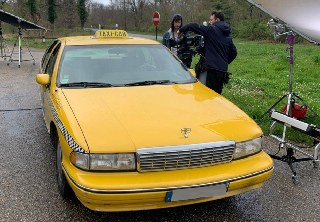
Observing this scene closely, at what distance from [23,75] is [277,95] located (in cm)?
787

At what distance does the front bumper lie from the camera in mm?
2402

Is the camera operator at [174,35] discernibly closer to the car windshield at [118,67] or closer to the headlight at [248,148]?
the car windshield at [118,67]

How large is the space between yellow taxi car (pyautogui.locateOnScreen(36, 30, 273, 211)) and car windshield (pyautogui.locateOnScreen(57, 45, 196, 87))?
4 cm

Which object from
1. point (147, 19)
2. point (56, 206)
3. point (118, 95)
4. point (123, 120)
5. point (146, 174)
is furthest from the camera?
point (147, 19)

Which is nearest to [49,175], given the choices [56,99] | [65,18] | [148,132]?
[56,99]

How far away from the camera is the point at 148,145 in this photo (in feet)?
8.30

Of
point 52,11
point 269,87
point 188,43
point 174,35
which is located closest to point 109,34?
point 188,43

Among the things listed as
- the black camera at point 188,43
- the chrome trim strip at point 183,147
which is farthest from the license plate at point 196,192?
the black camera at point 188,43

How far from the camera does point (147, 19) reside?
4712cm

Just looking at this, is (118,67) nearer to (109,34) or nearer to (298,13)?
(109,34)

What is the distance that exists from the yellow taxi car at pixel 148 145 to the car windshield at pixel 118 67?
0.13ft

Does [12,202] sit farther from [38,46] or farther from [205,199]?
[38,46]

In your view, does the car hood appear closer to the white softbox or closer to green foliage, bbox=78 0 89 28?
the white softbox

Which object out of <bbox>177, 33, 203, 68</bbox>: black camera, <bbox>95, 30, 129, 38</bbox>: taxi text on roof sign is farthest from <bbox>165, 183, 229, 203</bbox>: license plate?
<bbox>177, 33, 203, 68</bbox>: black camera
